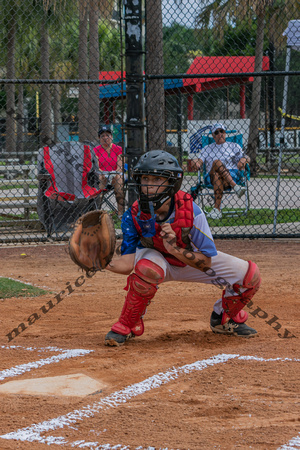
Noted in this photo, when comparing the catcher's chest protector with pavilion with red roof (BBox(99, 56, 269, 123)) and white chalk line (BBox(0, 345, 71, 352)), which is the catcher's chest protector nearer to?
white chalk line (BBox(0, 345, 71, 352))

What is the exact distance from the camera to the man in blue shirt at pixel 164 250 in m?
3.66

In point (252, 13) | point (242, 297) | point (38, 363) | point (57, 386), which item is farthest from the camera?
point (252, 13)

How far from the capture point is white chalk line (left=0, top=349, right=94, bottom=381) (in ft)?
10.8

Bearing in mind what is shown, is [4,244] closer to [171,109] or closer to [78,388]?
[78,388]

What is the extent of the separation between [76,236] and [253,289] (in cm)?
120

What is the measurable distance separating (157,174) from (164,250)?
20.4 inches

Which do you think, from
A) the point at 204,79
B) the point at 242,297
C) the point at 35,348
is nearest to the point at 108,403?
the point at 35,348

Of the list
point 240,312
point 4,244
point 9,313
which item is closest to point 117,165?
point 4,244

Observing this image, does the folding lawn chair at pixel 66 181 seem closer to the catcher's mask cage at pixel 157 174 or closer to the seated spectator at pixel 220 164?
the seated spectator at pixel 220 164

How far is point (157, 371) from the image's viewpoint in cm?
321

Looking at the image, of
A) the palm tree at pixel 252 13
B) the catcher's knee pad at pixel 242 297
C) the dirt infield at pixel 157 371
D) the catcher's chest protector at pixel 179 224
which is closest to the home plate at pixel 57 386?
the dirt infield at pixel 157 371

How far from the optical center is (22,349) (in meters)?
3.80

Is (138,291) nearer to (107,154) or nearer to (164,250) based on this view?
(164,250)

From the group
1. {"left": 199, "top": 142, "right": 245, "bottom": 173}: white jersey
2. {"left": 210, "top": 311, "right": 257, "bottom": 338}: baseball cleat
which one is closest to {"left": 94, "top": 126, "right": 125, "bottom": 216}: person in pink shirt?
{"left": 199, "top": 142, "right": 245, "bottom": 173}: white jersey
